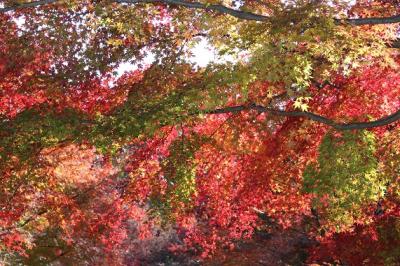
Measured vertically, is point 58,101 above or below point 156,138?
above

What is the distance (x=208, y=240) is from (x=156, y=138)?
22.6ft

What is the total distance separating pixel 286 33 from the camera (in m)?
7.04

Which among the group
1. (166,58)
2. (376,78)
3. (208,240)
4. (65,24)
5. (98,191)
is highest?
(65,24)

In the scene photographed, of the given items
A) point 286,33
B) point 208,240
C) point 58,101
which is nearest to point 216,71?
Result: point 286,33

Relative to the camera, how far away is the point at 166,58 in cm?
1004

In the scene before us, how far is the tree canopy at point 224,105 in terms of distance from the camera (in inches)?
309

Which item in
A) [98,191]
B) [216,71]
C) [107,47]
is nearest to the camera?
[216,71]

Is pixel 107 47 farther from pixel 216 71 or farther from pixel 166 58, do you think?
pixel 216 71

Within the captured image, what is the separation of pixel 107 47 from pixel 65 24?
1.12 m

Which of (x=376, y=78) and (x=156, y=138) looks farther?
(x=156, y=138)

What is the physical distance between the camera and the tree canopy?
7.84 meters

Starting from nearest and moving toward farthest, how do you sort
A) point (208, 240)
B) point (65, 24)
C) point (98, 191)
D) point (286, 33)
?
point (286, 33) < point (65, 24) < point (98, 191) < point (208, 240)

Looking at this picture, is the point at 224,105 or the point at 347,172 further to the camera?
the point at 224,105

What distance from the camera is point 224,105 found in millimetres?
10750
